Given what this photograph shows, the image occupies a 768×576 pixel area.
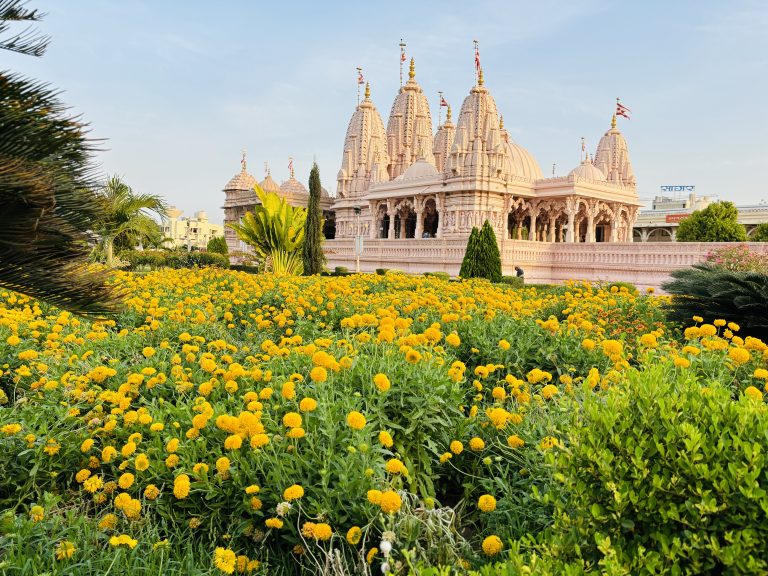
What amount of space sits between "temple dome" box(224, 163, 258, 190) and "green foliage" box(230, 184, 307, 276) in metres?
35.0

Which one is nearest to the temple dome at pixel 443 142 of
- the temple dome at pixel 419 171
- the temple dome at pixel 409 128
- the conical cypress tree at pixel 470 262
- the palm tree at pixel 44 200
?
the temple dome at pixel 409 128

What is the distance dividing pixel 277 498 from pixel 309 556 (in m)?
0.30

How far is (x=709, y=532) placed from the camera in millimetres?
1918

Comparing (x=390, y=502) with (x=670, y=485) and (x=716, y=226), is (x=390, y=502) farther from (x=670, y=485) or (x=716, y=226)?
(x=716, y=226)

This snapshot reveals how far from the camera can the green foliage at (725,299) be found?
6.20 m

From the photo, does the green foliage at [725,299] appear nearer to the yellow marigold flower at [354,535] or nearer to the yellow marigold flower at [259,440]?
the yellow marigold flower at [354,535]

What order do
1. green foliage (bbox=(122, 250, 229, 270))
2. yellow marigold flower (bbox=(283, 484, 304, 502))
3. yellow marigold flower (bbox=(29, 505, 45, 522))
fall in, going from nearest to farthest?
yellow marigold flower (bbox=(283, 484, 304, 502)) → yellow marigold flower (bbox=(29, 505, 45, 522)) → green foliage (bbox=(122, 250, 229, 270))

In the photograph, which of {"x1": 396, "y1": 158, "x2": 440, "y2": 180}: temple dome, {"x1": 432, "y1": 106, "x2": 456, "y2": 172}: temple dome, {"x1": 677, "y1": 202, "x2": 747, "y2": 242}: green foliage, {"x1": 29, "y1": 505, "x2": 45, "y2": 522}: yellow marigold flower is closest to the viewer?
{"x1": 29, "y1": 505, "x2": 45, "y2": 522}: yellow marigold flower

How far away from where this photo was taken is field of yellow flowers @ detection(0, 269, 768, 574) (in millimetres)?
2486

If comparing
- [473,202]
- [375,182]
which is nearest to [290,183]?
[375,182]

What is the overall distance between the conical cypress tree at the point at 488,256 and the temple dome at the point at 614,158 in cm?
2473

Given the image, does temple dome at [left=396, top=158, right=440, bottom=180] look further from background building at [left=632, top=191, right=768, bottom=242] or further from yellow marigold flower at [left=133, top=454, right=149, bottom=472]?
yellow marigold flower at [left=133, top=454, right=149, bottom=472]

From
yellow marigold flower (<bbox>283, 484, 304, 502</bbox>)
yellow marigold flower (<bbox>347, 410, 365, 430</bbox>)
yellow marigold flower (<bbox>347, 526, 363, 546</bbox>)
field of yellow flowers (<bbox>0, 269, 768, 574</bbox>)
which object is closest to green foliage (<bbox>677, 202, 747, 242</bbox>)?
field of yellow flowers (<bbox>0, 269, 768, 574</bbox>)

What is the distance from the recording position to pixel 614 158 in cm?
4009
